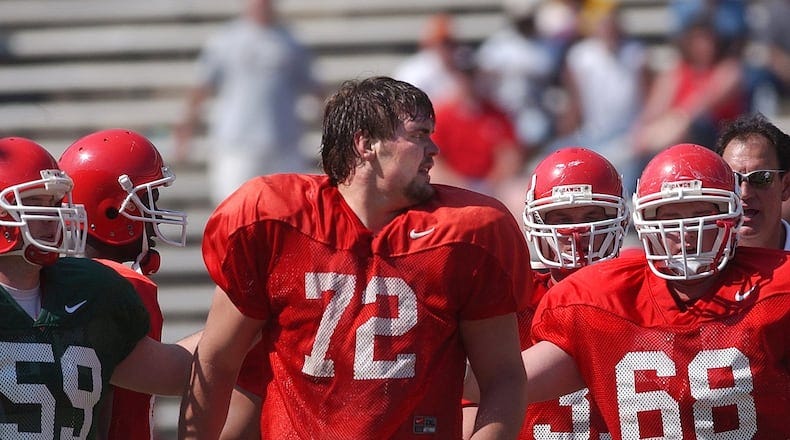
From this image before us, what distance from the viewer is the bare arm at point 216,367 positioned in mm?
3285

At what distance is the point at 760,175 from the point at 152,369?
2.04 m

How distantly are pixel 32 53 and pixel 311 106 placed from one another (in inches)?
89.7

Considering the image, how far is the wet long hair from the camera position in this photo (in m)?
3.25

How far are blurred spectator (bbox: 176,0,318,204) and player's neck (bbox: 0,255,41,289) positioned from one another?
519 centimetres

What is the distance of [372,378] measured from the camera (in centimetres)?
316

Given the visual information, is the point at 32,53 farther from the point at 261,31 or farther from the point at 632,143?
the point at 632,143

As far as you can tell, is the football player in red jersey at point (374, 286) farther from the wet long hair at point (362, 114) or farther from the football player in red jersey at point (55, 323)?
the football player in red jersey at point (55, 323)

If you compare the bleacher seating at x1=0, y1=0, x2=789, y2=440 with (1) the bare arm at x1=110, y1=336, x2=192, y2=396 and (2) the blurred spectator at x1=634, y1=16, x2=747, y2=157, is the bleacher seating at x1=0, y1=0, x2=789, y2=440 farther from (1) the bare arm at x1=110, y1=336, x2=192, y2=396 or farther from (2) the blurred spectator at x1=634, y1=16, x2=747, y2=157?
(1) the bare arm at x1=110, y1=336, x2=192, y2=396

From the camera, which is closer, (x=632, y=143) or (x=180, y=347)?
(x=180, y=347)

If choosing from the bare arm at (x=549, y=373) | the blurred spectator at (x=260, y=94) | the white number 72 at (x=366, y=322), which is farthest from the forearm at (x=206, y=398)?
the blurred spectator at (x=260, y=94)

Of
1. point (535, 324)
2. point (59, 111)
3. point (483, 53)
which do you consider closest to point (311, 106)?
point (483, 53)

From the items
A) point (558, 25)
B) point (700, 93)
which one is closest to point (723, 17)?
point (700, 93)

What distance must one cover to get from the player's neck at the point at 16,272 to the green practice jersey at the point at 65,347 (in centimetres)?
4

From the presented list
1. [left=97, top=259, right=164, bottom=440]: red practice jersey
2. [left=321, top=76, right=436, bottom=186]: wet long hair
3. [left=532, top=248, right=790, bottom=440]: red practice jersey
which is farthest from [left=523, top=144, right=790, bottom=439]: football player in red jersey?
[left=97, top=259, right=164, bottom=440]: red practice jersey
